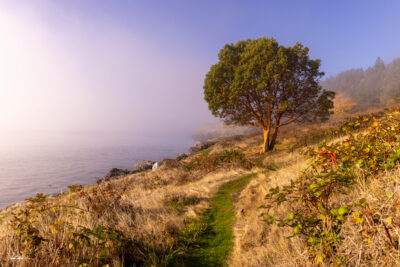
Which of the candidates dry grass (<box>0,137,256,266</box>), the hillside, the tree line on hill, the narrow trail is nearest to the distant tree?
the tree line on hill

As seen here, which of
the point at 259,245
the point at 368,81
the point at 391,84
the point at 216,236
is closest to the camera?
the point at 259,245

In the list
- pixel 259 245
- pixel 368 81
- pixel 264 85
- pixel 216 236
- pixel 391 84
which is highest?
pixel 368 81

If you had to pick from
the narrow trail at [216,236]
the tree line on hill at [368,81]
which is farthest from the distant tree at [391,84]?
the narrow trail at [216,236]

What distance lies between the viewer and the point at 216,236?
3.86 meters

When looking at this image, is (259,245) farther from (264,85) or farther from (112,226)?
(264,85)

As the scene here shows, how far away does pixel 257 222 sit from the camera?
3703mm

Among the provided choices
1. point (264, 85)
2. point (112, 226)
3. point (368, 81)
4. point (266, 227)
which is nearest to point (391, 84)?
Answer: point (368, 81)

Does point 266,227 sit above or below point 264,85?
below

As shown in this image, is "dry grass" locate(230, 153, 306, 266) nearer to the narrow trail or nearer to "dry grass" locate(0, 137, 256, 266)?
the narrow trail

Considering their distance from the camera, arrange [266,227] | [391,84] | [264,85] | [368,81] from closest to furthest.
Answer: [266,227] → [264,85] → [391,84] → [368,81]

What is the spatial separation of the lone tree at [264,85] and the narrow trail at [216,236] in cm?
1150

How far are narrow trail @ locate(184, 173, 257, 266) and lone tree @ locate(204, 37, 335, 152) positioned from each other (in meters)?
11.5

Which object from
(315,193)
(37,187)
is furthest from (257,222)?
(37,187)

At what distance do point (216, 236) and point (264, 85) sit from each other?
510 inches
